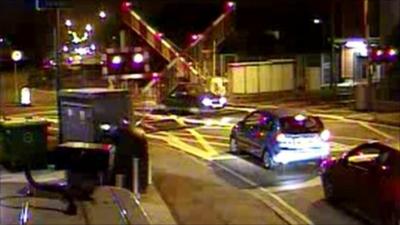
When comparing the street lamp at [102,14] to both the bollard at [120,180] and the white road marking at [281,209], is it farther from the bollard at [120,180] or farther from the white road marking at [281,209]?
the white road marking at [281,209]

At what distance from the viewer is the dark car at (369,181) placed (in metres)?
10.7

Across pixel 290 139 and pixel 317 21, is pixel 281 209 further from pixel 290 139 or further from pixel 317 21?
pixel 317 21

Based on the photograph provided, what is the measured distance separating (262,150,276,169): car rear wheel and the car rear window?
591mm

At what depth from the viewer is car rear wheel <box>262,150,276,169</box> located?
16.3 m

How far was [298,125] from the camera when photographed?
16438mm

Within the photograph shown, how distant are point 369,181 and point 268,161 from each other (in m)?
5.35

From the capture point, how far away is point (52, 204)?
4898 mm

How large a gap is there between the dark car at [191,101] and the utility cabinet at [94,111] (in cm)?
1358

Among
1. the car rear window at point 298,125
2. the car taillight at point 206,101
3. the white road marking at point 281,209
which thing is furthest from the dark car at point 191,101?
the white road marking at point 281,209

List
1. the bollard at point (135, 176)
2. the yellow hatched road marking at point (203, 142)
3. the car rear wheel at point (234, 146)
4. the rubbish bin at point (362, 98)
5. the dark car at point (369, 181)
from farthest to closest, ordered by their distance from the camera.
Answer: the rubbish bin at point (362, 98)
the yellow hatched road marking at point (203, 142)
the car rear wheel at point (234, 146)
the bollard at point (135, 176)
the dark car at point (369, 181)

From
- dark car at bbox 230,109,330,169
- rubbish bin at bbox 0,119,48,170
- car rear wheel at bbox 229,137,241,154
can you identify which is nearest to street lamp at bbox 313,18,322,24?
car rear wheel at bbox 229,137,241,154

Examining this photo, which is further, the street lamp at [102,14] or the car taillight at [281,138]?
the car taillight at [281,138]

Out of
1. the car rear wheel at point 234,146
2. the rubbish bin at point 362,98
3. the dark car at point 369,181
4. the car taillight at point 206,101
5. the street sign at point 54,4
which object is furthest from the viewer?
the car taillight at point 206,101

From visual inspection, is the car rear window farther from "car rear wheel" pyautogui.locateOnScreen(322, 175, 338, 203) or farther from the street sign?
the street sign
